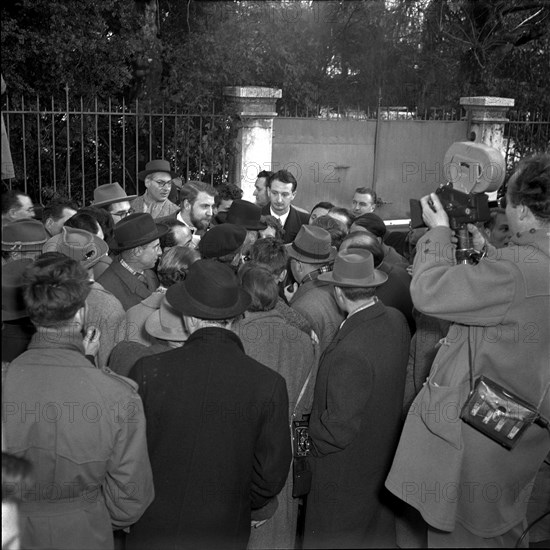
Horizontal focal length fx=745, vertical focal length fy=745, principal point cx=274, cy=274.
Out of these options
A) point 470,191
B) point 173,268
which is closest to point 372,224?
point 173,268

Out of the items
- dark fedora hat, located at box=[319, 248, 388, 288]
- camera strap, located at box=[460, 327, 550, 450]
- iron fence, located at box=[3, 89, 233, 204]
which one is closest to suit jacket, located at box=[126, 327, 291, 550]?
camera strap, located at box=[460, 327, 550, 450]

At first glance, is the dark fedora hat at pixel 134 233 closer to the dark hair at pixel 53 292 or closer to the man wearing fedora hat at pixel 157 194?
the dark hair at pixel 53 292

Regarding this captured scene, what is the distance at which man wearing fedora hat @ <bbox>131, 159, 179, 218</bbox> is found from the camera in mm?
6980

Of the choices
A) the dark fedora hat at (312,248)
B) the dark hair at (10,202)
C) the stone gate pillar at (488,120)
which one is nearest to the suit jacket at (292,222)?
the dark fedora hat at (312,248)

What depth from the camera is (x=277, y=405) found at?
2922mm

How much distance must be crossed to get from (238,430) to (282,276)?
166 centimetres

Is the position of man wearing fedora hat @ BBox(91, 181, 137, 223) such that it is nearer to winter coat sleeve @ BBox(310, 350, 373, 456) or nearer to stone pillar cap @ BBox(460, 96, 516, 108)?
winter coat sleeve @ BBox(310, 350, 373, 456)

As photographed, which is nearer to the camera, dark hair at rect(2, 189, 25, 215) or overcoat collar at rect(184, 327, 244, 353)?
overcoat collar at rect(184, 327, 244, 353)

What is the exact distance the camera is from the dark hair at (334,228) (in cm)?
533

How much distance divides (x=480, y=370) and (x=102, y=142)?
8.70 meters

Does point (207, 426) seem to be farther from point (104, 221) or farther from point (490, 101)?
point (490, 101)

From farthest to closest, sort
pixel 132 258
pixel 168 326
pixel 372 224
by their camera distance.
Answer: pixel 372 224, pixel 132 258, pixel 168 326

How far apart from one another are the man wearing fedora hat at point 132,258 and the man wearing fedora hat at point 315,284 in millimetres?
878

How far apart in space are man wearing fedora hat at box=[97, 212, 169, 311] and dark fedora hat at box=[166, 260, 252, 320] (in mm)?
1287
